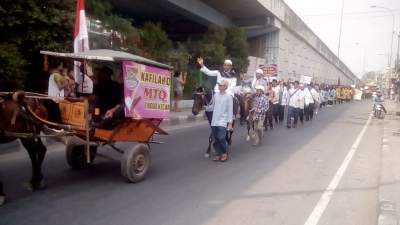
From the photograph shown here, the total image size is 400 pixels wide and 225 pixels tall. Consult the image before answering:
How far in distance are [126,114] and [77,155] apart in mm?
1609

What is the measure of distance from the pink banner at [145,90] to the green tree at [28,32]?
15.0 feet

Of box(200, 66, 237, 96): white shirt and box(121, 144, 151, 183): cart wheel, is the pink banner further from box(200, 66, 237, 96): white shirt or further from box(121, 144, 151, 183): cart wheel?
box(200, 66, 237, 96): white shirt

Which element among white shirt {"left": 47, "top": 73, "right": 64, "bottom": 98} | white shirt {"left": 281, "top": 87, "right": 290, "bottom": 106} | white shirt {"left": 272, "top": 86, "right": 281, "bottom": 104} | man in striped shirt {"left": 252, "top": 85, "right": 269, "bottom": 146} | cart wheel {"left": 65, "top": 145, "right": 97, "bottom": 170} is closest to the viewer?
cart wheel {"left": 65, "top": 145, "right": 97, "bottom": 170}

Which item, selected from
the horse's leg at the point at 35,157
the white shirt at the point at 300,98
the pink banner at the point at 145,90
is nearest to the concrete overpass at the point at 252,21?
the white shirt at the point at 300,98

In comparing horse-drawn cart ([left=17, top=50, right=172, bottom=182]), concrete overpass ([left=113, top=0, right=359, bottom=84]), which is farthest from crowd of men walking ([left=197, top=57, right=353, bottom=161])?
concrete overpass ([left=113, top=0, right=359, bottom=84])

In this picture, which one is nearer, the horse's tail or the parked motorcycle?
the horse's tail

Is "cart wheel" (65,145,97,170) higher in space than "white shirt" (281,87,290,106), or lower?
lower

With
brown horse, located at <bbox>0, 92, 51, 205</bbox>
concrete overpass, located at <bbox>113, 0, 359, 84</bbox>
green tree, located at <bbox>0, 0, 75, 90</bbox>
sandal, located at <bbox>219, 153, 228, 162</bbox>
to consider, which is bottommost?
sandal, located at <bbox>219, 153, 228, 162</bbox>

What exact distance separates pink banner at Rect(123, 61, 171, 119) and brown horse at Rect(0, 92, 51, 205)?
1.28 metres

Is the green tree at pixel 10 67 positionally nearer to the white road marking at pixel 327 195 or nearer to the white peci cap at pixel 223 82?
the white peci cap at pixel 223 82

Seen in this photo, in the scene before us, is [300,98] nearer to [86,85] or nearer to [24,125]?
[86,85]

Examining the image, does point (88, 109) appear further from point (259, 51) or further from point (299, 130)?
point (259, 51)

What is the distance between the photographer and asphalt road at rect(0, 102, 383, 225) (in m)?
5.85

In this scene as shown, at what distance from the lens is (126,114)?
7.12 meters
